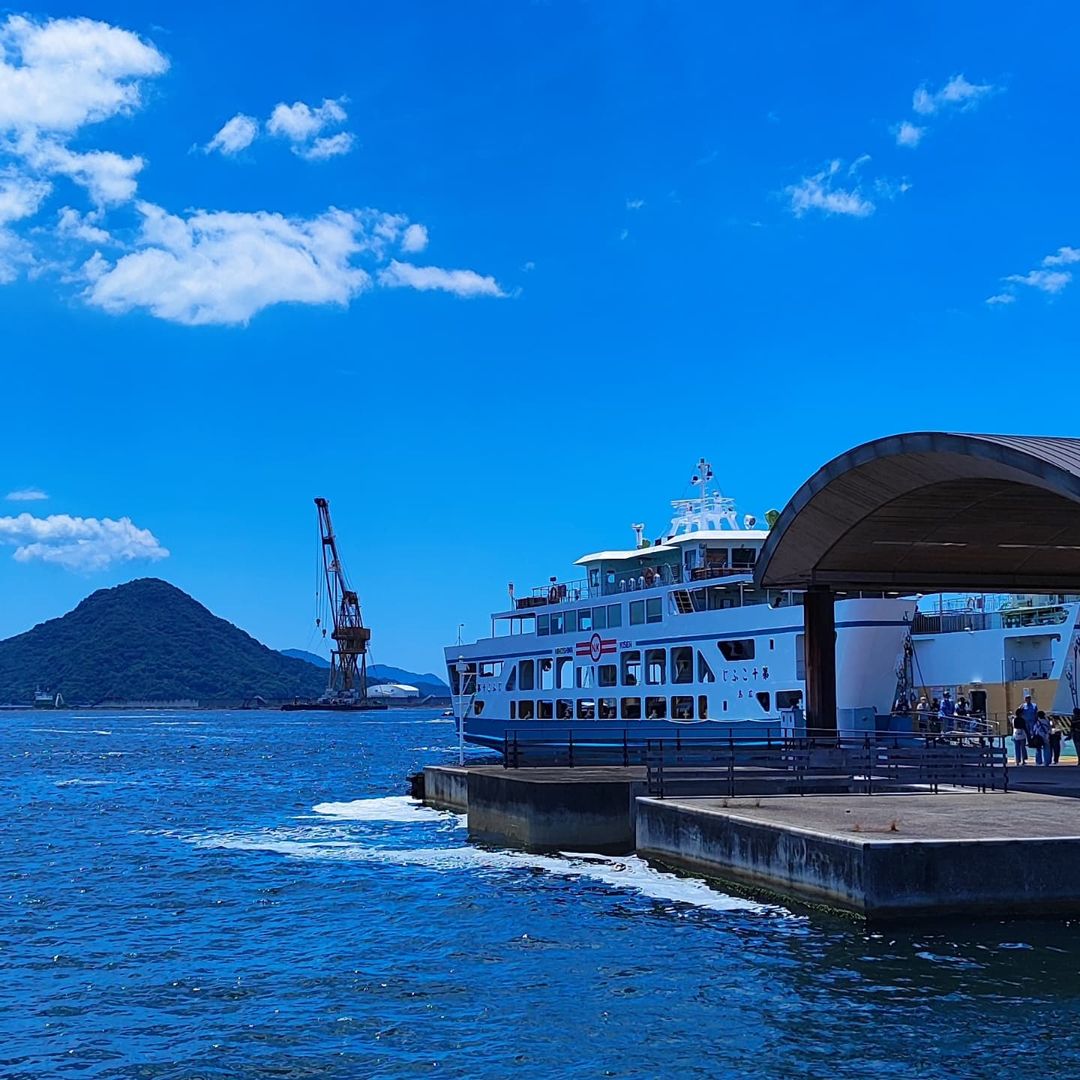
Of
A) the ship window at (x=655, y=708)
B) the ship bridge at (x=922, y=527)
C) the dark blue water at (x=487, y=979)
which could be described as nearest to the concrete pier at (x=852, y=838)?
the dark blue water at (x=487, y=979)

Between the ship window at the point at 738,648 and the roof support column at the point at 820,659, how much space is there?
14.5 metres

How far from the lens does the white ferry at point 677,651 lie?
40156 millimetres

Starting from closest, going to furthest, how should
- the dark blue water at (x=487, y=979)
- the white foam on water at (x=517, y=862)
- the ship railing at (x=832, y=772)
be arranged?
the dark blue water at (x=487, y=979), the white foam on water at (x=517, y=862), the ship railing at (x=832, y=772)

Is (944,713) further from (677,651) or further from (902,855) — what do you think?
(902,855)

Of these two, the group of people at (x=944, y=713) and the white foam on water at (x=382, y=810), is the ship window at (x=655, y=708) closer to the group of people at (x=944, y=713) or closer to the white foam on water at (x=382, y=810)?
the white foam on water at (x=382, y=810)

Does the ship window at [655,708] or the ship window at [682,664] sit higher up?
the ship window at [682,664]

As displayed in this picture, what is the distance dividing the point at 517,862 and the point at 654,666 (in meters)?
25.4

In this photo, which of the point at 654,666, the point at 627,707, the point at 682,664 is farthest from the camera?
the point at 627,707

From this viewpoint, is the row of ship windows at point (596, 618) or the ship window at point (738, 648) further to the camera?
the row of ship windows at point (596, 618)

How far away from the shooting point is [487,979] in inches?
602

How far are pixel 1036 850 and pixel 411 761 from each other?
6066 centimetres

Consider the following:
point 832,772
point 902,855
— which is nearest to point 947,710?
point 832,772

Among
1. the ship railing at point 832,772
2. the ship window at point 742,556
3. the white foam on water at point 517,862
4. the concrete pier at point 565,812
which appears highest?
the ship window at point 742,556

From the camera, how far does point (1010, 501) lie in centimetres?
2511
